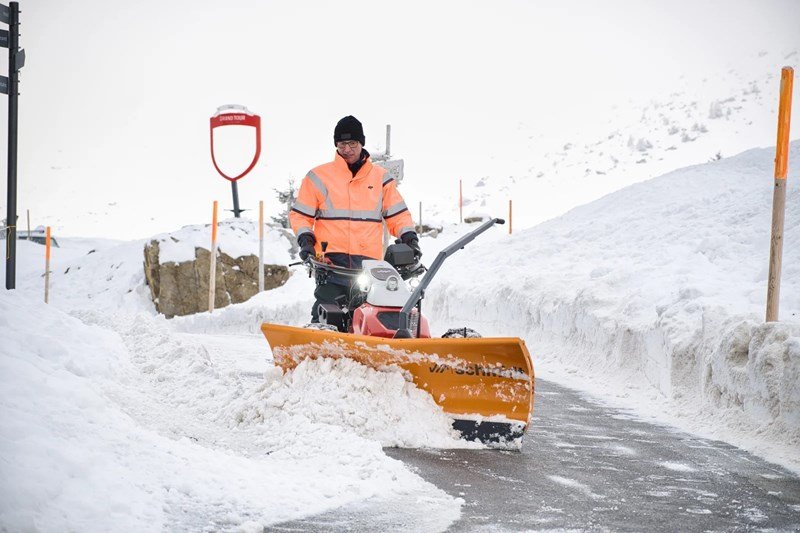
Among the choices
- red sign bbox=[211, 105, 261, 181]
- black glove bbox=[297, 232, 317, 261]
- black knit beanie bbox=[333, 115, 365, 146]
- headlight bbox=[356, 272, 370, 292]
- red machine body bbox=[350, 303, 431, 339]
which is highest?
red sign bbox=[211, 105, 261, 181]

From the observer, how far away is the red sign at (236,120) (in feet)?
72.2

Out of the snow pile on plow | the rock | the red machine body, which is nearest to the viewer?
the snow pile on plow

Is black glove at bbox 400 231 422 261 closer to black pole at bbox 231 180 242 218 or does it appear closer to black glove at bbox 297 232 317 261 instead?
black glove at bbox 297 232 317 261

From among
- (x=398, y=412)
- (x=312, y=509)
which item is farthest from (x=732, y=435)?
(x=312, y=509)

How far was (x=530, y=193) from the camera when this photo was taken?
36438mm

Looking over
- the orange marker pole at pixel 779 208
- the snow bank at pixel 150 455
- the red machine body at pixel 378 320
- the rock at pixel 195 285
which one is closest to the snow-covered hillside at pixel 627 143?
the rock at pixel 195 285

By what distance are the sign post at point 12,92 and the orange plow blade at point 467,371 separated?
7615mm

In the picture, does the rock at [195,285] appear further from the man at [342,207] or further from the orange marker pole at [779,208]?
the orange marker pole at [779,208]

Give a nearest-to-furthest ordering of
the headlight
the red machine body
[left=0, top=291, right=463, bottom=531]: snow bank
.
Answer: [left=0, top=291, right=463, bottom=531]: snow bank
the red machine body
the headlight

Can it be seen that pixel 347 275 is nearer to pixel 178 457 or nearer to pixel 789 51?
pixel 178 457

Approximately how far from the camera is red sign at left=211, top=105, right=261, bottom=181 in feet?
72.2

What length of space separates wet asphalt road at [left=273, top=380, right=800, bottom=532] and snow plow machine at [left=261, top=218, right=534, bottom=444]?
0.26m

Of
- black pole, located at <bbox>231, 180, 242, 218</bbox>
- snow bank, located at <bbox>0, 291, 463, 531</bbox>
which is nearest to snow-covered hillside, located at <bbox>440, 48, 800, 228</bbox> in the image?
black pole, located at <bbox>231, 180, 242, 218</bbox>

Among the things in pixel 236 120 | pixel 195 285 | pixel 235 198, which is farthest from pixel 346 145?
pixel 235 198
